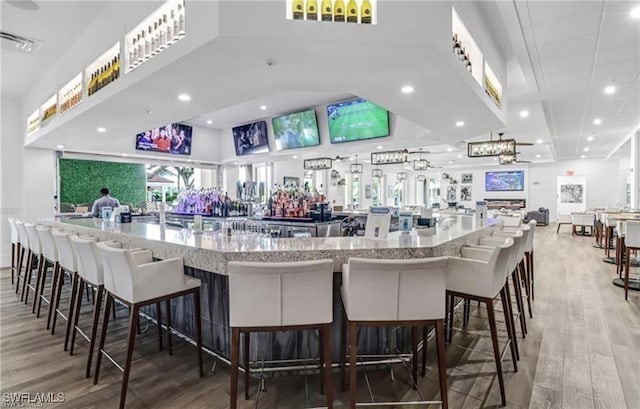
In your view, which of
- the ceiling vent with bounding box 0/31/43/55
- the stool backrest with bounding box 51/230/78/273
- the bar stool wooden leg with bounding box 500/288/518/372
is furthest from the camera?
the ceiling vent with bounding box 0/31/43/55

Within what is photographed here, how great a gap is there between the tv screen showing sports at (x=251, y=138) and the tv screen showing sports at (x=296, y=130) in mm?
393

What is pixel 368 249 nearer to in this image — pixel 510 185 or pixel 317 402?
pixel 317 402

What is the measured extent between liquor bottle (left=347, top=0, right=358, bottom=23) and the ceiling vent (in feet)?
13.5

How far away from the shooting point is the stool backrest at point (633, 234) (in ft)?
14.8

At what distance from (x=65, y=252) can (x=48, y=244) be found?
74cm

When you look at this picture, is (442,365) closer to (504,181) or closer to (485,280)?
(485,280)

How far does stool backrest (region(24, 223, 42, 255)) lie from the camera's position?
161 inches

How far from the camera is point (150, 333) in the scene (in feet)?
10.9

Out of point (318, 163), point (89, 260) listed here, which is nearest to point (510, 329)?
point (89, 260)

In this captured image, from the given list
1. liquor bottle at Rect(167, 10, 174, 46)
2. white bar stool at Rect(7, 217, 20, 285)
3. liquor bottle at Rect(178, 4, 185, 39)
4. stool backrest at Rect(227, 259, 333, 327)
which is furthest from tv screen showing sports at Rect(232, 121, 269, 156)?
stool backrest at Rect(227, 259, 333, 327)

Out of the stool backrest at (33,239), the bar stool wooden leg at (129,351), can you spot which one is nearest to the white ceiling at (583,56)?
the bar stool wooden leg at (129,351)

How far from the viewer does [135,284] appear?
2225 mm

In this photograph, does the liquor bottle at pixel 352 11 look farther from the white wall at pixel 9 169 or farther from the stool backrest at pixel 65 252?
the white wall at pixel 9 169

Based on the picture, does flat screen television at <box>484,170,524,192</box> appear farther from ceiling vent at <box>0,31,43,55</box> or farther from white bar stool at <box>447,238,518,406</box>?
ceiling vent at <box>0,31,43,55</box>
